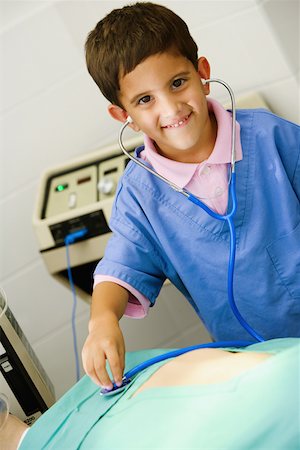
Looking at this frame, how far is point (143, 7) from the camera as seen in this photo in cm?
126

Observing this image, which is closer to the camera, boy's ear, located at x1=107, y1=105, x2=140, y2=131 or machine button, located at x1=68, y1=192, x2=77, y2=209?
boy's ear, located at x1=107, y1=105, x2=140, y2=131

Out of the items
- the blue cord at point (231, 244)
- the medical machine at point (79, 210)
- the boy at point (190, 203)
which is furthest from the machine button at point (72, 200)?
the blue cord at point (231, 244)

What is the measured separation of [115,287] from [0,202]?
1.00 metres

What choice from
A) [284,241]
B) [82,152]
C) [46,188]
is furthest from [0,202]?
[284,241]

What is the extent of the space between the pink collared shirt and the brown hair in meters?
0.13

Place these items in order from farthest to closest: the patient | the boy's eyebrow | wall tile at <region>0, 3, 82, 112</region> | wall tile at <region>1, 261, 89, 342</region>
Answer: wall tile at <region>1, 261, 89, 342</region>
wall tile at <region>0, 3, 82, 112</region>
the boy's eyebrow
the patient

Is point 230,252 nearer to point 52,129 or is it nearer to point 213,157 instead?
point 213,157

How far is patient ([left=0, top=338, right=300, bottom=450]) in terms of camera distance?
741 mm

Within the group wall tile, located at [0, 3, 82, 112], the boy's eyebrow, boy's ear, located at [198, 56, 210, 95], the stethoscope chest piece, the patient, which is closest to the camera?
the patient

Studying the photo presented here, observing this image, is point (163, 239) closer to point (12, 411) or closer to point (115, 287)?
point (115, 287)

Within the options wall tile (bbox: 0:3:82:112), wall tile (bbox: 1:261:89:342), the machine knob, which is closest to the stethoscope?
the machine knob

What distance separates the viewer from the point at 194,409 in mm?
815

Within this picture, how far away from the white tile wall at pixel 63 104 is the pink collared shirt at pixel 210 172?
715 mm

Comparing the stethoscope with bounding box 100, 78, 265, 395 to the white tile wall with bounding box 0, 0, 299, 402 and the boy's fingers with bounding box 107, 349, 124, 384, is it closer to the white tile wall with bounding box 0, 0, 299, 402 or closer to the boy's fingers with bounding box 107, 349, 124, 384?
the boy's fingers with bounding box 107, 349, 124, 384
